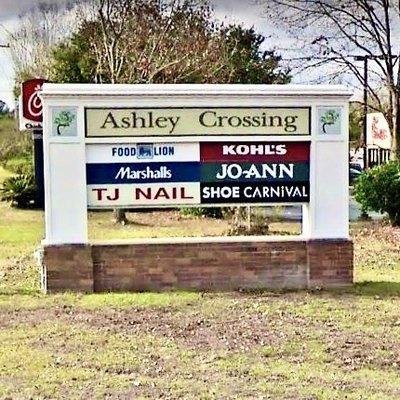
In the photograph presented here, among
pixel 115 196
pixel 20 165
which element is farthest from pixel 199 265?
pixel 20 165

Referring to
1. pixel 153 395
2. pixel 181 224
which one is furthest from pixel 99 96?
pixel 181 224

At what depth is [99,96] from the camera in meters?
9.49

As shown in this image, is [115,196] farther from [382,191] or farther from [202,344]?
[382,191]

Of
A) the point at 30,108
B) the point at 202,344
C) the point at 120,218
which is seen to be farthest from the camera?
the point at 120,218

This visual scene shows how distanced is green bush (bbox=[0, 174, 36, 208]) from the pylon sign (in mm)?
14325

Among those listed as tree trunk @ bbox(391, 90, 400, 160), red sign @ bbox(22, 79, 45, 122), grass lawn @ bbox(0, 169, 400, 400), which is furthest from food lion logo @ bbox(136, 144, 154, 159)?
tree trunk @ bbox(391, 90, 400, 160)

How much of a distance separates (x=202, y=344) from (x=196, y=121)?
3334mm

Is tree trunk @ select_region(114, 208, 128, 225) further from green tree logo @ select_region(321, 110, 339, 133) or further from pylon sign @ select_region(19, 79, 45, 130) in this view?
green tree logo @ select_region(321, 110, 339, 133)

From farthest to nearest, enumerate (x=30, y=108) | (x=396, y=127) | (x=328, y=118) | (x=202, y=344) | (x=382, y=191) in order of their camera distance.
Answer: (x=396, y=127), (x=382, y=191), (x=30, y=108), (x=328, y=118), (x=202, y=344)

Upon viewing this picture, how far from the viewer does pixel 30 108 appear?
1104 cm

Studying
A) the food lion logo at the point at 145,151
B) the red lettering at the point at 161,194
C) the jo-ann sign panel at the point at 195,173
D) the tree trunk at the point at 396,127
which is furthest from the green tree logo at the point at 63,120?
the tree trunk at the point at 396,127

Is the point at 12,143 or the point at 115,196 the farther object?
the point at 12,143

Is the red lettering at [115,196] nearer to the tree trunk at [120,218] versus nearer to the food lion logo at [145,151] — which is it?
the food lion logo at [145,151]

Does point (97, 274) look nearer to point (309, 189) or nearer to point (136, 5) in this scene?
point (309, 189)
